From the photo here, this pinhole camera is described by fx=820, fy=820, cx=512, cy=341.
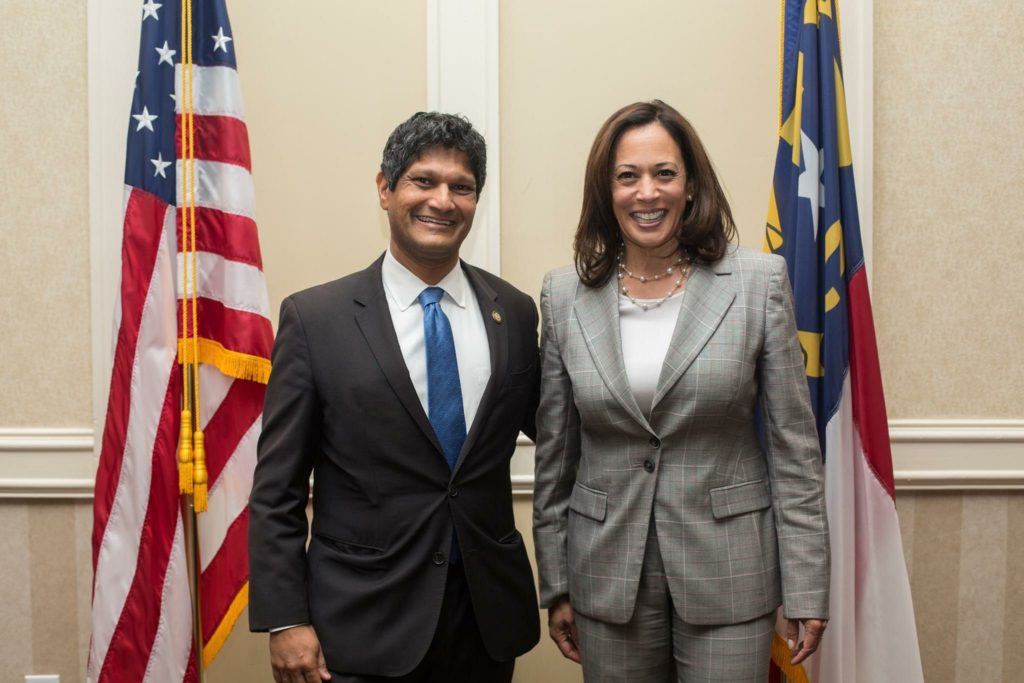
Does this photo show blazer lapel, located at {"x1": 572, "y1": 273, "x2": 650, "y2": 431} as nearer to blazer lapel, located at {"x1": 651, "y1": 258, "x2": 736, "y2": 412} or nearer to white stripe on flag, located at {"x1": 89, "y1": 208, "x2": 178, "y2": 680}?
blazer lapel, located at {"x1": 651, "y1": 258, "x2": 736, "y2": 412}

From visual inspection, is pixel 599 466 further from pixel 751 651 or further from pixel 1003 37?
pixel 1003 37

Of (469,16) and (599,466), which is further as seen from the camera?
(469,16)

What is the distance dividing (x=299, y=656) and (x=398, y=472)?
1.23 ft

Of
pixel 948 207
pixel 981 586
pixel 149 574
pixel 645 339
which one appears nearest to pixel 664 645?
pixel 645 339

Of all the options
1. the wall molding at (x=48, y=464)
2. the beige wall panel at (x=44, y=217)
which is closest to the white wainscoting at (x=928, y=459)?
the wall molding at (x=48, y=464)

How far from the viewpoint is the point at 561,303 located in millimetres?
1703

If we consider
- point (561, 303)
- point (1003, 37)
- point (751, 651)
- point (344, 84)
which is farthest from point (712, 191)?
point (1003, 37)

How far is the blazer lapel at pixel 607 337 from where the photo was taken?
5.03ft

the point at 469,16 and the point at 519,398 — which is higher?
the point at 469,16

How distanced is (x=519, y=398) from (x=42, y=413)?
5.24 ft

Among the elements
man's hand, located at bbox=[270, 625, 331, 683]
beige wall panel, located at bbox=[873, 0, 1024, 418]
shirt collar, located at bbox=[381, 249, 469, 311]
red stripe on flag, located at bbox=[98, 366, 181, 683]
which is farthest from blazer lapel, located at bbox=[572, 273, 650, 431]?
beige wall panel, located at bbox=[873, 0, 1024, 418]

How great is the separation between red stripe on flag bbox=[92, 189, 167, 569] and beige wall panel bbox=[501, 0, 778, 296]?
0.98 metres

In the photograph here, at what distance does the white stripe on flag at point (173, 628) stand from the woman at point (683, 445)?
1.01 meters

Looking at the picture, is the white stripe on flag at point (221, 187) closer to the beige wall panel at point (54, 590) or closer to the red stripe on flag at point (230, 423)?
the red stripe on flag at point (230, 423)
